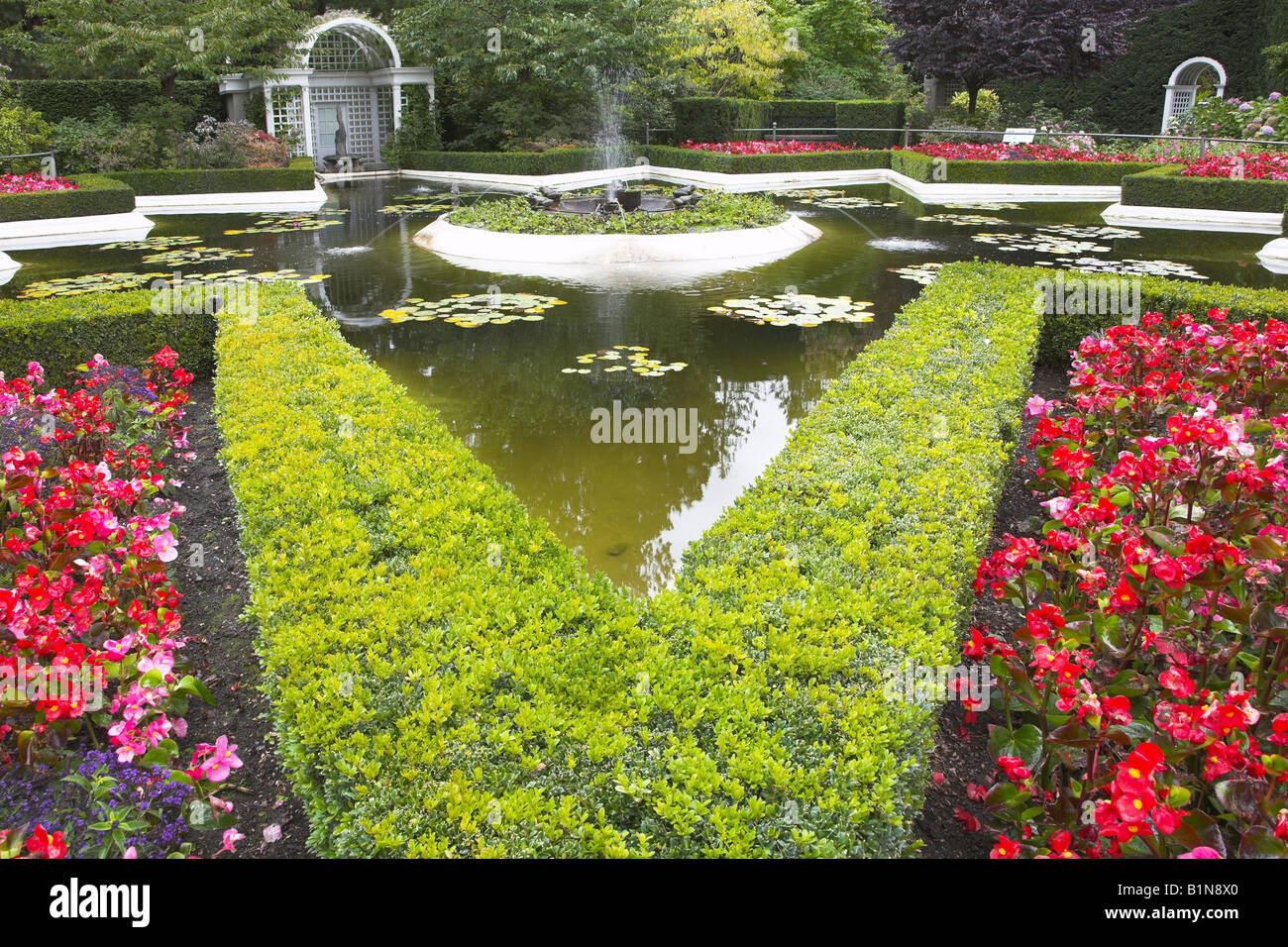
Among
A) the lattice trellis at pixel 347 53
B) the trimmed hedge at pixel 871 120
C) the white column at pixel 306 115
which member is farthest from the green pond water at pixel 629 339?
the lattice trellis at pixel 347 53

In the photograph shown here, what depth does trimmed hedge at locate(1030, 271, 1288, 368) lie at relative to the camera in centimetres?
663

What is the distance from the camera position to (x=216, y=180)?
718 inches

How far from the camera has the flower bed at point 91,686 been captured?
7.93 ft

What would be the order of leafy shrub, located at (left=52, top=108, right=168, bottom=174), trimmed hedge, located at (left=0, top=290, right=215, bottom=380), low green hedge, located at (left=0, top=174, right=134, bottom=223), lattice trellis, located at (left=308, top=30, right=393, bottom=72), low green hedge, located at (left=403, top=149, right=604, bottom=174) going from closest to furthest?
trimmed hedge, located at (left=0, top=290, right=215, bottom=380) → low green hedge, located at (left=0, top=174, right=134, bottom=223) → leafy shrub, located at (left=52, top=108, right=168, bottom=174) → low green hedge, located at (left=403, top=149, right=604, bottom=174) → lattice trellis, located at (left=308, top=30, right=393, bottom=72)

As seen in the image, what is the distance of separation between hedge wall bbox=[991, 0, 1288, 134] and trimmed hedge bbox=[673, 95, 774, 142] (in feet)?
27.7

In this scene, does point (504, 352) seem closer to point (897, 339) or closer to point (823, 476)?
point (897, 339)

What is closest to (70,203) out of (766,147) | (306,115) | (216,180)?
(216,180)

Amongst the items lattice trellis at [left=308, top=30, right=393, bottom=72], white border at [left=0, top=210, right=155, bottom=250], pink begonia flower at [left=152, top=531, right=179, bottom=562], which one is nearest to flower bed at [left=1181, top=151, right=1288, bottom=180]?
pink begonia flower at [left=152, top=531, right=179, bottom=562]

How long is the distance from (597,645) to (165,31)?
21.1 meters

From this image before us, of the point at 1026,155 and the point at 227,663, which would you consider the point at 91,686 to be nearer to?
the point at 227,663

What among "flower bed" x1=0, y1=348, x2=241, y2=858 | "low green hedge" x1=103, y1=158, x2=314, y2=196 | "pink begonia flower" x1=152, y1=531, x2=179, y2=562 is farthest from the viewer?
"low green hedge" x1=103, y1=158, x2=314, y2=196

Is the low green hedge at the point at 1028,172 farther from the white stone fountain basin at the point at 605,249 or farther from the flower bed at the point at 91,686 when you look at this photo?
the flower bed at the point at 91,686

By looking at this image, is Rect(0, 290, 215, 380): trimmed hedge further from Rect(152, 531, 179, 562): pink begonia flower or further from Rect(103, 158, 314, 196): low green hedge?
Rect(103, 158, 314, 196): low green hedge

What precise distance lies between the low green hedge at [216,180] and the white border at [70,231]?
11.4 feet
